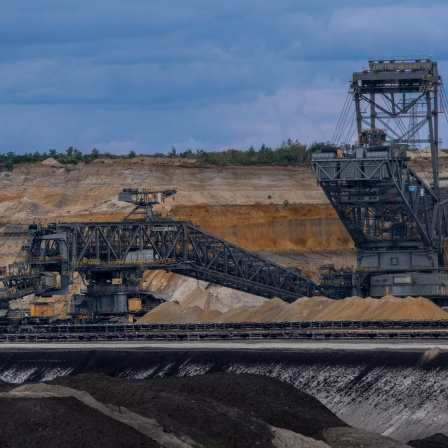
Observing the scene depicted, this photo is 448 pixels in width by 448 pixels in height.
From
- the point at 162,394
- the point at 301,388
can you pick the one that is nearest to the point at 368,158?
the point at 301,388

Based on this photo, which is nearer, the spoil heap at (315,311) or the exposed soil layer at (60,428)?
the exposed soil layer at (60,428)

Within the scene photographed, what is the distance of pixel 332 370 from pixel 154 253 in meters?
39.1

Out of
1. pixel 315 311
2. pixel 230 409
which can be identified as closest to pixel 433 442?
pixel 230 409

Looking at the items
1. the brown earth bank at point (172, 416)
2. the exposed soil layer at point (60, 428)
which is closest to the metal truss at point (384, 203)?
the brown earth bank at point (172, 416)

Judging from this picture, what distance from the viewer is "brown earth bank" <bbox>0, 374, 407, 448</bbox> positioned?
5906cm

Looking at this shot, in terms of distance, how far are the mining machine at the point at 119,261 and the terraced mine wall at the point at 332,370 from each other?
54.5 feet

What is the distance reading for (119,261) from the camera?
117000 mm

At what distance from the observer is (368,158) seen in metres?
115

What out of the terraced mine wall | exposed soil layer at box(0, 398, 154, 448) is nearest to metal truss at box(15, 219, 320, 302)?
the terraced mine wall

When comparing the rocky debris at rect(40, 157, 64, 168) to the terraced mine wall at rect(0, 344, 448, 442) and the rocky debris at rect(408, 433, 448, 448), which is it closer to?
the terraced mine wall at rect(0, 344, 448, 442)

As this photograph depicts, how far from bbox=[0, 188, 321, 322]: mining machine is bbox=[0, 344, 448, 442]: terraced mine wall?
54.5 ft

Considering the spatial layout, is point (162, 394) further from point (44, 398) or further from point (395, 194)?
point (395, 194)

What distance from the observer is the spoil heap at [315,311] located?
108 m

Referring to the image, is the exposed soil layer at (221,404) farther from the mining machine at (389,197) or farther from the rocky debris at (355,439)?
the mining machine at (389,197)
